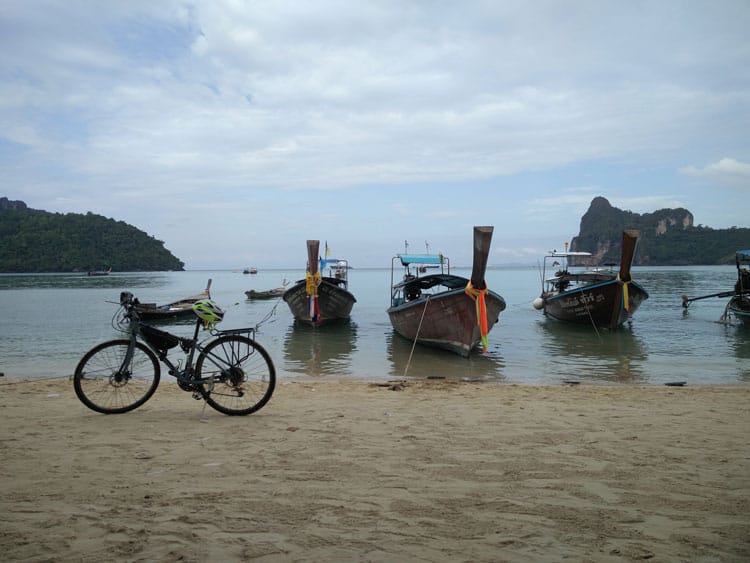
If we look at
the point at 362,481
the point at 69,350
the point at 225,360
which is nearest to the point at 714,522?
the point at 362,481

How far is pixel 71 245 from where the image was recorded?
102 metres

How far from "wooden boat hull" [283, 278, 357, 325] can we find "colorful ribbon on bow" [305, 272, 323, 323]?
0.26m

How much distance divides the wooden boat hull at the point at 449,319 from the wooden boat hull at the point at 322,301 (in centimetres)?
693

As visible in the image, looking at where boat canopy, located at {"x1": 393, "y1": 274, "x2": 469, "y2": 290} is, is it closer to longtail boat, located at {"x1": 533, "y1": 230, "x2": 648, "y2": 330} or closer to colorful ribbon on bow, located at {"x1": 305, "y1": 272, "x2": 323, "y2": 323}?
colorful ribbon on bow, located at {"x1": 305, "y1": 272, "x2": 323, "y2": 323}

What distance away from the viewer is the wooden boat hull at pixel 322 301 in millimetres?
21547

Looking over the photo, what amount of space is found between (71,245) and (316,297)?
99.5 metres

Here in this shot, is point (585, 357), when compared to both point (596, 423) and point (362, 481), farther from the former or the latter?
point (362, 481)

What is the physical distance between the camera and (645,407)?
20.9ft

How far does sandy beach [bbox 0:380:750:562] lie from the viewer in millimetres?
2527

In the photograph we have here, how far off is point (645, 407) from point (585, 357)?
788 centimetres

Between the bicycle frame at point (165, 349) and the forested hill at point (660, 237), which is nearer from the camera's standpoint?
the bicycle frame at point (165, 349)

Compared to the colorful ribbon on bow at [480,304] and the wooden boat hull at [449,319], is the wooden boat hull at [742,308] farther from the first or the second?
the colorful ribbon on bow at [480,304]

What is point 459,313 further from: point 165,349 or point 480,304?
point 165,349

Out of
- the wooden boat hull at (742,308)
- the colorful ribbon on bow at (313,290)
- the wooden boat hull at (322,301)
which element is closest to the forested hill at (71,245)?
the wooden boat hull at (322,301)
